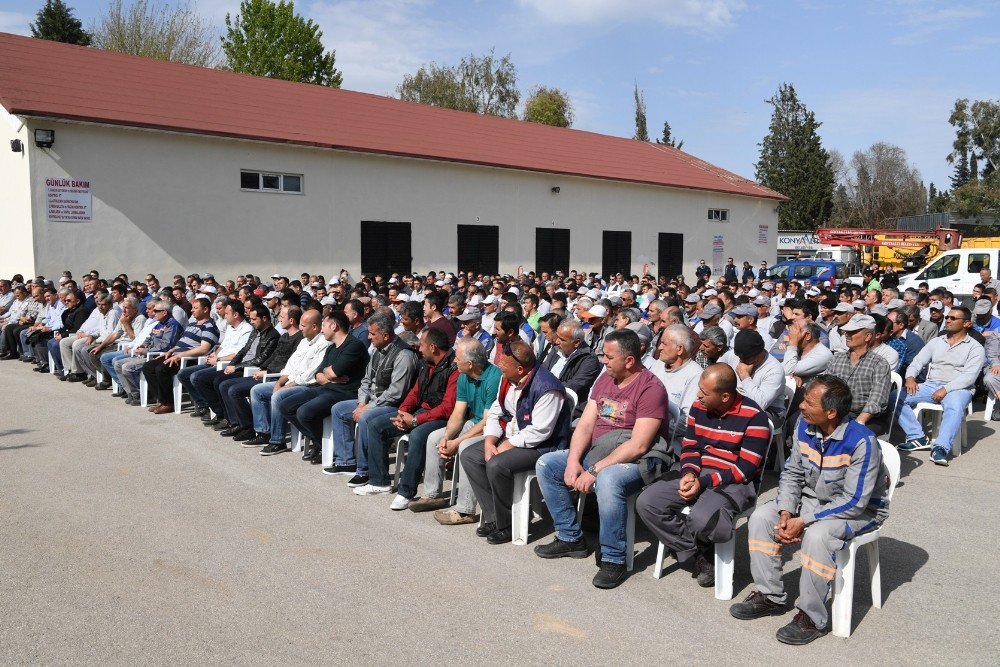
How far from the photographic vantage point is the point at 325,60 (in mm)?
44250

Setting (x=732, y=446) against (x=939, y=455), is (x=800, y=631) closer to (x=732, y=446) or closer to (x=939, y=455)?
(x=732, y=446)

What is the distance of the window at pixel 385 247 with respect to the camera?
2202cm

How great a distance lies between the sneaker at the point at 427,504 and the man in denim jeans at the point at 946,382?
4.61 meters

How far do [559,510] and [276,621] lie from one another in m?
1.89

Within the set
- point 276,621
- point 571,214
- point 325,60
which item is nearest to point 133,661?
point 276,621

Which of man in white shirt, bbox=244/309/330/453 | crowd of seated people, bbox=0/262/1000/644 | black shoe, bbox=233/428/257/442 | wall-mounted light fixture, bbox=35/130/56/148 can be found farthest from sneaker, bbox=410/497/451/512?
wall-mounted light fixture, bbox=35/130/56/148

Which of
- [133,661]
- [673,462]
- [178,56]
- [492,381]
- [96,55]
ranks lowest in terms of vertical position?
[133,661]

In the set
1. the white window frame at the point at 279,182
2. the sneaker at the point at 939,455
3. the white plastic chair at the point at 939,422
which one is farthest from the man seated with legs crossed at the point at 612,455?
the white window frame at the point at 279,182

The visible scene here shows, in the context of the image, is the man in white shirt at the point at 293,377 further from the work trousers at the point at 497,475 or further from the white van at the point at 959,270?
the white van at the point at 959,270

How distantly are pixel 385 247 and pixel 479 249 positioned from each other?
337 cm

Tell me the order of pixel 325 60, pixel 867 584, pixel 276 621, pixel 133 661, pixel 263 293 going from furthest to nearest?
pixel 325 60 < pixel 263 293 < pixel 867 584 < pixel 276 621 < pixel 133 661

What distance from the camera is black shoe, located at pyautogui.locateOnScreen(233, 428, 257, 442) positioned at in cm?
826

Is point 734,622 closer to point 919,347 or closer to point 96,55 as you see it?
point 919,347

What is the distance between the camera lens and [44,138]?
16.6 m
